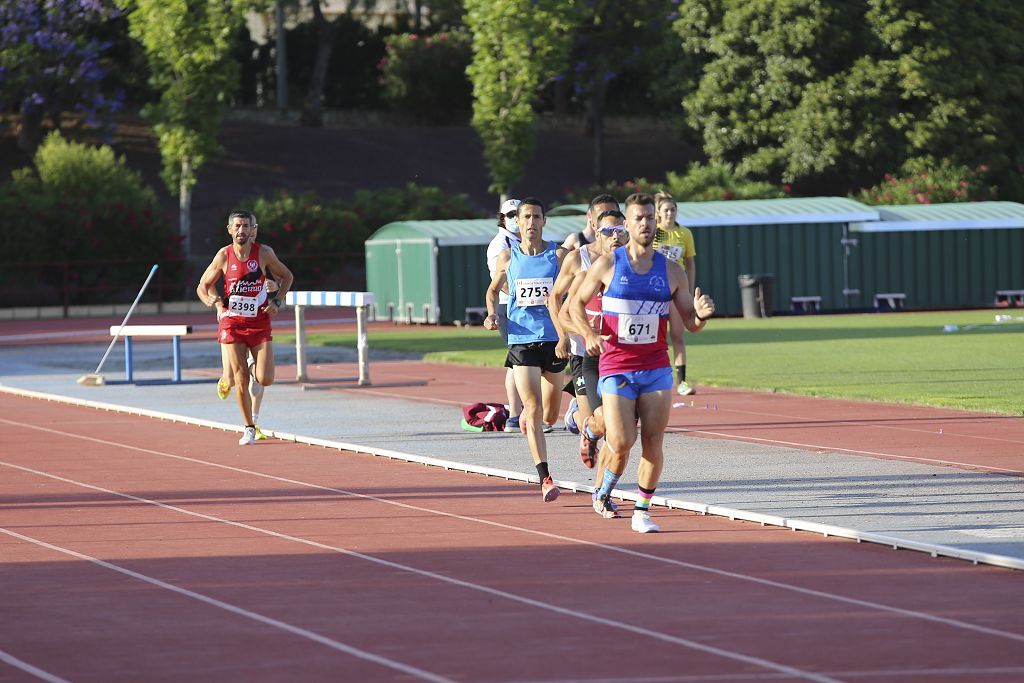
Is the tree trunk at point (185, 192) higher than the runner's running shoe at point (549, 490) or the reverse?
higher

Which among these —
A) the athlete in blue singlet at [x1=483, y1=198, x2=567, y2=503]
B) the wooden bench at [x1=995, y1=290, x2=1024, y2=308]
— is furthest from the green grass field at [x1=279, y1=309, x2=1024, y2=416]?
the athlete in blue singlet at [x1=483, y1=198, x2=567, y2=503]

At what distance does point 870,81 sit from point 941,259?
13866mm

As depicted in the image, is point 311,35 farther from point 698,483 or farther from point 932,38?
point 698,483

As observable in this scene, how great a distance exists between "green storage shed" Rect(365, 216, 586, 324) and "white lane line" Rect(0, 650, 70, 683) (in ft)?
96.6

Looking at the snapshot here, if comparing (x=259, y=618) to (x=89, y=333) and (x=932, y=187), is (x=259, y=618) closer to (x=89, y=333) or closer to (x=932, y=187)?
(x=89, y=333)

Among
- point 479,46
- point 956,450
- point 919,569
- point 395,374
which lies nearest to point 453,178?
point 479,46

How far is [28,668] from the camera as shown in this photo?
23.3ft

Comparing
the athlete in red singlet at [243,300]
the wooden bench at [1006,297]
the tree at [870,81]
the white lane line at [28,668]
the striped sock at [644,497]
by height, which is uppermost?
the tree at [870,81]

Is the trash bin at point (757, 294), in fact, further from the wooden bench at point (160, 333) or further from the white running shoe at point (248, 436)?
the white running shoe at point (248, 436)

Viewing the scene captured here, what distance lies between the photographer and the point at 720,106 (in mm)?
56344

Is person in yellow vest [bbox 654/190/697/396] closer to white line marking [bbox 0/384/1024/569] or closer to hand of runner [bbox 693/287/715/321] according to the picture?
white line marking [bbox 0/384/1024/569]

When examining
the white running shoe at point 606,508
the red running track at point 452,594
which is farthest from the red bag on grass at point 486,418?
the white running shoe at point 606,508

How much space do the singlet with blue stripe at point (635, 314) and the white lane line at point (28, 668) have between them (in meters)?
4.14

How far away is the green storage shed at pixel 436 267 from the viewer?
37.0 metres
